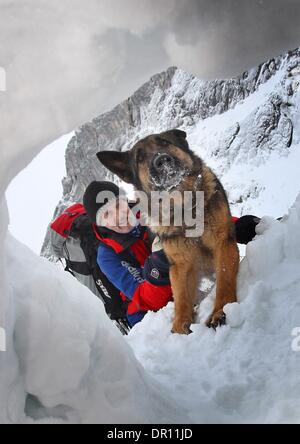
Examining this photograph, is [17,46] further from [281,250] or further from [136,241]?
[136,241]

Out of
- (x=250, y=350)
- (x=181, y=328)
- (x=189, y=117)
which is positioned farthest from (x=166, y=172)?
(x=189, y=117)

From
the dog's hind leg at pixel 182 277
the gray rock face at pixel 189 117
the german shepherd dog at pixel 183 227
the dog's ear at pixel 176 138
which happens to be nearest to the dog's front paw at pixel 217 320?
the german shepherd dog at pixel 183 227

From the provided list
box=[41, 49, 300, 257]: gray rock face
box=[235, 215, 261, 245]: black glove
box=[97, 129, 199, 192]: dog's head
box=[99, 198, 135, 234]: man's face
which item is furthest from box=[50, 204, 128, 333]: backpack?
box=[41, 49, 300, 257]: gray rock face

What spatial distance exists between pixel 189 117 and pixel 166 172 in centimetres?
3276

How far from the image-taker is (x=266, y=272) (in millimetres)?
2791

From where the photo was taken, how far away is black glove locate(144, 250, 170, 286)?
3789mm

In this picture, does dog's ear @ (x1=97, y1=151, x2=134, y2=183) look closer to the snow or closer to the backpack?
A: the backpack

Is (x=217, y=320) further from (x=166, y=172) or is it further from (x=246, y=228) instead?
(x=166, y=172)

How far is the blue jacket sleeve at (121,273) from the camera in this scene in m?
4.39

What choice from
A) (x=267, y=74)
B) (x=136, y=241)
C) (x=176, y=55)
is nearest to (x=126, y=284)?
(x=136, y=241)

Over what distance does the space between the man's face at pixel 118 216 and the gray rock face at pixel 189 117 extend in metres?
11.2

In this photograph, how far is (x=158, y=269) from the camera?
3887 millimetres

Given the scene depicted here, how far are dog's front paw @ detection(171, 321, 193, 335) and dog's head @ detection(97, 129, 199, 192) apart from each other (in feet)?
3.50
